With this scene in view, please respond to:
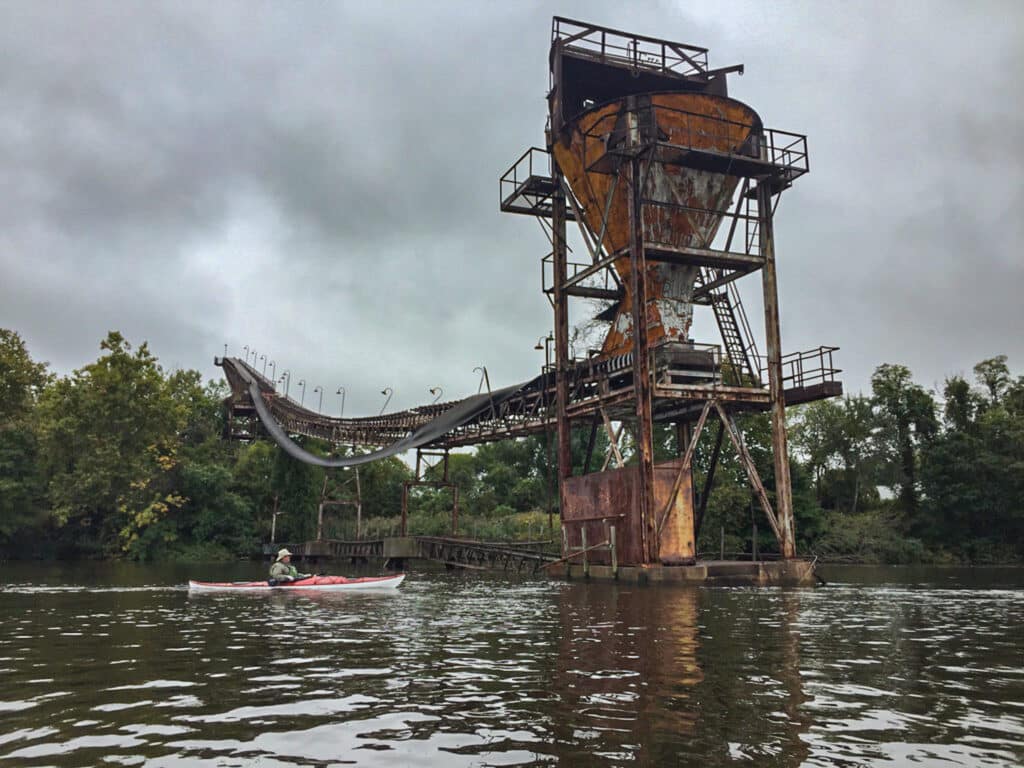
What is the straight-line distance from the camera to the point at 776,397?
24.3 m

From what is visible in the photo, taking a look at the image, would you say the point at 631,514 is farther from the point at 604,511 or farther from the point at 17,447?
the point at 17,447

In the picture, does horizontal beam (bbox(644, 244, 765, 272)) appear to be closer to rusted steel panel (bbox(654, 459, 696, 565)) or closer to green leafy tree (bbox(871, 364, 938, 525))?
rusted steel panel (bbox(654, 459, 696, 565))

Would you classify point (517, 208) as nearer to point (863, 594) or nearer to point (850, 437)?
point (863, 594)

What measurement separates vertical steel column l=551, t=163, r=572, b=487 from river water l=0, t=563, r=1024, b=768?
40.9 feet

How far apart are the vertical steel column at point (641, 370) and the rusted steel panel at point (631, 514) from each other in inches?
10.7

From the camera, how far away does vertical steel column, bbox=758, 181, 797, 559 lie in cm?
2405

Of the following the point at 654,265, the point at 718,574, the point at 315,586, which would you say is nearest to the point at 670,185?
the point at 654,265

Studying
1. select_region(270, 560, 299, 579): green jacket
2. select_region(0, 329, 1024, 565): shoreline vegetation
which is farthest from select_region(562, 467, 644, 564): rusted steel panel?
select_region(0, 329, 1024, 565): shoreline vegetation

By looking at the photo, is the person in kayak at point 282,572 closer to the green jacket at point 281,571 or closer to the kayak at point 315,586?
the green jacket at point 281,571

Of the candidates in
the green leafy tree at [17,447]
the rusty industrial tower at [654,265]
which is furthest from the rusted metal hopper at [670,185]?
the green leafy tree at [17,447]

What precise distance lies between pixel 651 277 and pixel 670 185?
2920mm

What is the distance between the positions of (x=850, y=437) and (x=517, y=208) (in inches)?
1677

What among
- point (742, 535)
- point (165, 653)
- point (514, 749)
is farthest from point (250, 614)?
point (742, 535)

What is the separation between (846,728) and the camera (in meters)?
5.87
